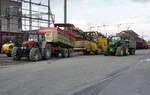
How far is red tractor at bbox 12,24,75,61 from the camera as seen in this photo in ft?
102

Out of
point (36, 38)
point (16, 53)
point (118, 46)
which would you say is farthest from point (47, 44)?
point (118, 46)

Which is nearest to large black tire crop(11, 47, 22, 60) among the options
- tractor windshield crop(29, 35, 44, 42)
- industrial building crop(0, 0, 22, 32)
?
tractor windshield crop(29, 35, 44, 42)

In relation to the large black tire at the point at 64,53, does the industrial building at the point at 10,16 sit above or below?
above

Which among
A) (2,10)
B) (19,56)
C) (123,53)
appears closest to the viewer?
(19,56)

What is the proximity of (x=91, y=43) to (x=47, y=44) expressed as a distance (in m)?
11.7

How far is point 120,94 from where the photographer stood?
1265 cm

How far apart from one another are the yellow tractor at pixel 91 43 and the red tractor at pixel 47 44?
333cm

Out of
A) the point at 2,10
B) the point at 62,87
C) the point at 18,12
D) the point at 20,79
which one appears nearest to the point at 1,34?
the point at 18,12

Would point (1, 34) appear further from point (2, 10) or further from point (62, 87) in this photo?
point (62, 87)

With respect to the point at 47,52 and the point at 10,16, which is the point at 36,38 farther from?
the point at 10,16

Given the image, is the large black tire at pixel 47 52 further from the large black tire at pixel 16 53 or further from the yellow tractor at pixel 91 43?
the yellow tractor at pixel 91 43

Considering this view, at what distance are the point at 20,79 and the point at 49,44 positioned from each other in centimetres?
1689

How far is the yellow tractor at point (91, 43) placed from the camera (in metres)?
42.2

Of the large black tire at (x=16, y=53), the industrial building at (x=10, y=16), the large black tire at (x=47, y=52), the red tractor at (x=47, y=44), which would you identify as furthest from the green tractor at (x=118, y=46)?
the industrial building at (x=10, y=16)
